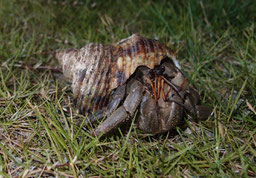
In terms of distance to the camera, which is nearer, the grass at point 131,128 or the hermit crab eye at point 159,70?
the grass at point 131,128

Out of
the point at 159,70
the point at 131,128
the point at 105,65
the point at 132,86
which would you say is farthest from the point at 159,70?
the point at 131,128

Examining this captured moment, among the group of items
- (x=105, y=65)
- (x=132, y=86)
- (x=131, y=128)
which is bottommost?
(x=131, y=128)

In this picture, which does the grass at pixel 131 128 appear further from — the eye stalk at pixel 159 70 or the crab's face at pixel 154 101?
the eye stalk at pixel 159 70

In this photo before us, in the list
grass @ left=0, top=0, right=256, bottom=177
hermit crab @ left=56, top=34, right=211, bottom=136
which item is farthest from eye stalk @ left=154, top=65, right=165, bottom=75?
grass @ left=0, top=0, right=256, bottom=177

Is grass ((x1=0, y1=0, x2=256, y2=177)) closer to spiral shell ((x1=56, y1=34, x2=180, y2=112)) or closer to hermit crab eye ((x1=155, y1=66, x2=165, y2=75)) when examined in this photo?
spiral shell ((x1=56, y1=34, x2=180, y2=112))

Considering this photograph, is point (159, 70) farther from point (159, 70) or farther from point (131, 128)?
point (131, 128)

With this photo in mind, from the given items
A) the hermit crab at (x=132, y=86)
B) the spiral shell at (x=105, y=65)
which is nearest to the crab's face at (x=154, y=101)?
the hermit crab at (x=132, y=86)

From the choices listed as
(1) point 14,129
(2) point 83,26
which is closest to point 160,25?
(2) point 83,26
